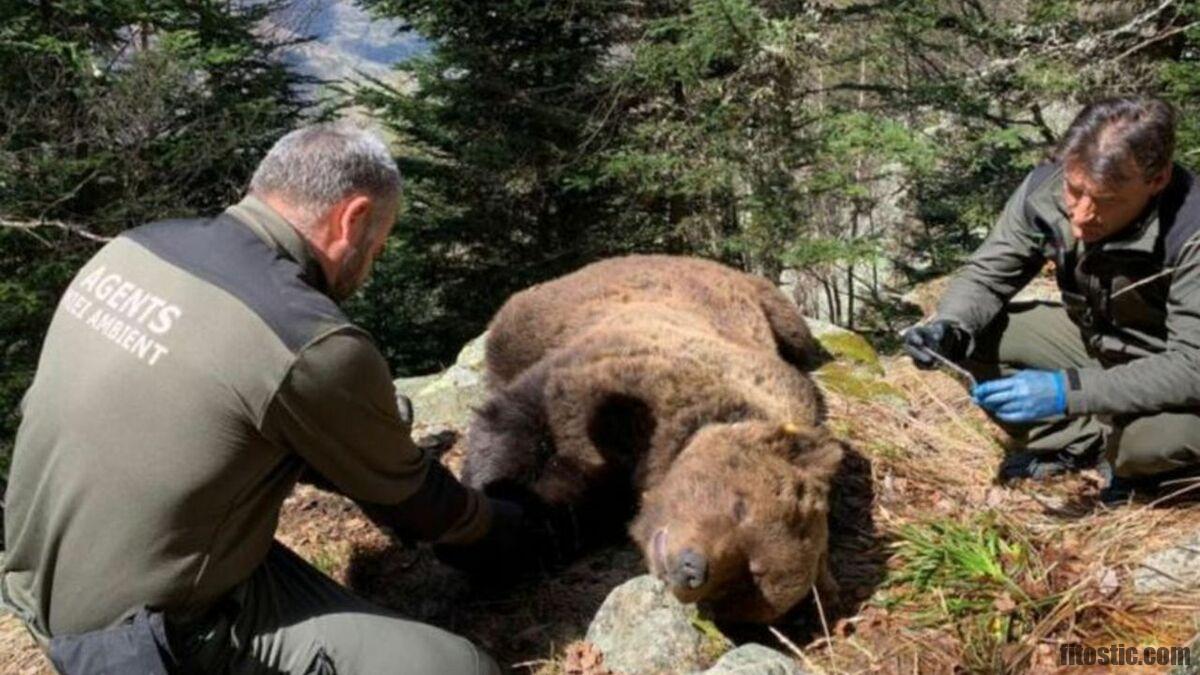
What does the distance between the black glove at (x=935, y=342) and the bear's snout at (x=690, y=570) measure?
1.41 meters

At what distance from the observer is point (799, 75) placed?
10508mm

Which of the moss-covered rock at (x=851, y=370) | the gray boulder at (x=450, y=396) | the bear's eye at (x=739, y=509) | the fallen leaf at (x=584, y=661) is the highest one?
the bear's eye at (x=739, y=509)

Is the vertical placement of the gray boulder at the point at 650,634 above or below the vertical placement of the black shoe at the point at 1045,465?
below

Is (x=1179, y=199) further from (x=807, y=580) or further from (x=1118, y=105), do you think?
(x=807, y=580)

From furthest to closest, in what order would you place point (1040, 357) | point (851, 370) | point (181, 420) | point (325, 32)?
point (325, 32), point (851, 370), point (1040, 357), point (181, 420)

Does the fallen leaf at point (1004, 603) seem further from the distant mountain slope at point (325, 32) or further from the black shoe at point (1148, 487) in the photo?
the distant mountain slope at point (325, 32)

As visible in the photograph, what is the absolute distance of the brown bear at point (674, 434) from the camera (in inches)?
123

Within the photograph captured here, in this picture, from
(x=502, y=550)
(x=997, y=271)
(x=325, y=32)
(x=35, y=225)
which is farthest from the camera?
(x=325, y=32)

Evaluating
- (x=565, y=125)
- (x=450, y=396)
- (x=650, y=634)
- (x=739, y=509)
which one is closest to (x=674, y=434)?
(x=739, y=509)

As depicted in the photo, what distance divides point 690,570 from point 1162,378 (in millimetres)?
1796

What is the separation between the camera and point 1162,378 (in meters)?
3.43

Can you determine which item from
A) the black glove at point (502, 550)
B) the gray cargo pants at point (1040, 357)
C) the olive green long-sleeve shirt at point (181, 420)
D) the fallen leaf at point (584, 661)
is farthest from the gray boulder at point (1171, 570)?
the olive green long-sleeve shirt at point (181, 420)

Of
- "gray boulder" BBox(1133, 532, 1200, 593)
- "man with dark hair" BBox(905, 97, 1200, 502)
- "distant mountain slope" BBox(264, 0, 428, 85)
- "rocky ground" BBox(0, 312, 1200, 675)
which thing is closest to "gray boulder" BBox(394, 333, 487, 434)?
"rocky ground" BBox(0, 312, 1200, 675)

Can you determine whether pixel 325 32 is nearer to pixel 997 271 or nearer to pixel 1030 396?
pixel 997 271
